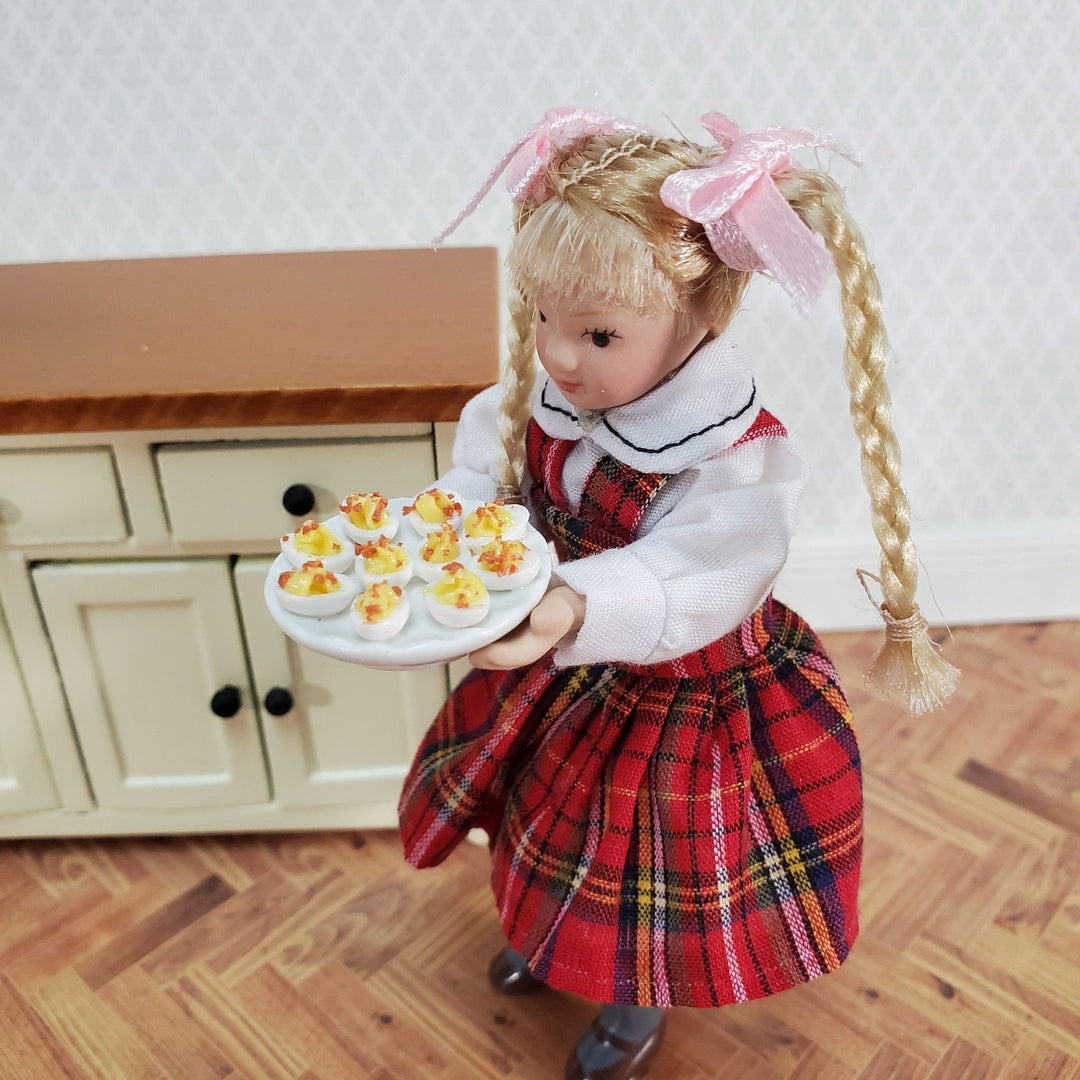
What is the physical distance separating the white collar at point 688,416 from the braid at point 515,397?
10 cm

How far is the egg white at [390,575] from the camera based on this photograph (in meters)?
0.80

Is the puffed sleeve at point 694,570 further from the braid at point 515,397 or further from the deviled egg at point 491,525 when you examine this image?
the braid at point 515,397

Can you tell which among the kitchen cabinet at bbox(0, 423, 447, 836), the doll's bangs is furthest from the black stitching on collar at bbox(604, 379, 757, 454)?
the kitchen cabinet at bbox(0, 423, 447, 836)

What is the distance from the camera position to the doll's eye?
2.65 feet

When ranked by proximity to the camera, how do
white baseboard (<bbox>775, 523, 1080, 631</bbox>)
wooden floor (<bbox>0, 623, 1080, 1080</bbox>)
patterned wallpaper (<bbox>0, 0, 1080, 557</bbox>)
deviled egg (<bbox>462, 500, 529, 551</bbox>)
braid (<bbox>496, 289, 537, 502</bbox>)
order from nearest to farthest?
1. deviled egg (<bbox>462, 500, 529, 551</bbox>)
2. braid (<bbox>496, 289, 537, 502</bbox>)
3. wooden floor (<bbox>0, 623, 1080, 1080</bbox>)
4. patterned wallpaper (<bbox>0, 0, 1080, 557</bbox>)
5. white baseboard (<bbox>775, 523, 1080, 631</bbox>)

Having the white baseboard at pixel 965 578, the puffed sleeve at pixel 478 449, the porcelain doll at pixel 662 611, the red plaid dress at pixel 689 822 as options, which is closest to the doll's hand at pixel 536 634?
the porcelain doll at pixel 662 611

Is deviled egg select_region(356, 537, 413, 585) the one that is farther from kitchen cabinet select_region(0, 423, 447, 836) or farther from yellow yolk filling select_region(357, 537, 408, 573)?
kitchen cabinet select_region(0, 423, 447, 836)

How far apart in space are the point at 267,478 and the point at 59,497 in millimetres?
234

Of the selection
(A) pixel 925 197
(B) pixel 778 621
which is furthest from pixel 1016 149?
(B) pixel 778 621

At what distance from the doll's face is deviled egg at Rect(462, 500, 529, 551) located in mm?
113

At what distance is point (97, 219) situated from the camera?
4.95 ft

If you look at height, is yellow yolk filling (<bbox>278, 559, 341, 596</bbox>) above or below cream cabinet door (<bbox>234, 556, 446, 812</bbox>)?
above

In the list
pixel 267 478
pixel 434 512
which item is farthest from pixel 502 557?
pixel 267 478

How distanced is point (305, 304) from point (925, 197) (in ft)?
Answer: 3.07
